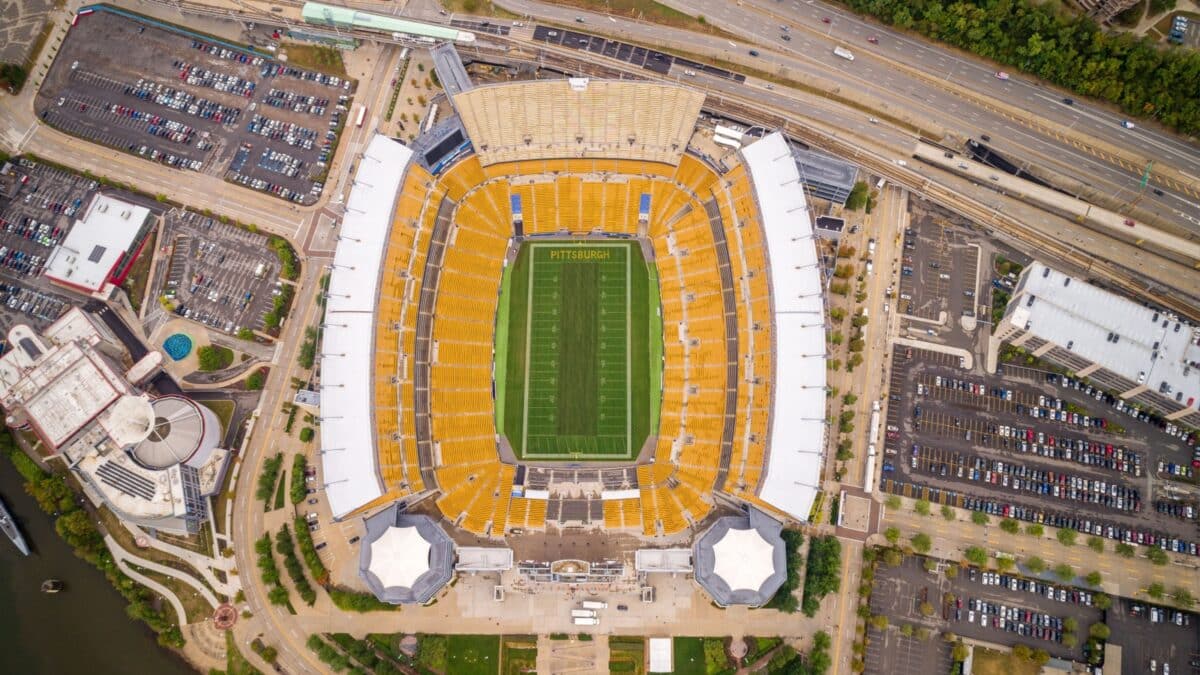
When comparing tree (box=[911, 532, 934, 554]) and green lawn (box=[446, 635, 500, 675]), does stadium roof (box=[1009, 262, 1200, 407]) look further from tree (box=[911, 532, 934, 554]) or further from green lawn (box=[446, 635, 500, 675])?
green lawn (box=[446, 635, 500, 675])

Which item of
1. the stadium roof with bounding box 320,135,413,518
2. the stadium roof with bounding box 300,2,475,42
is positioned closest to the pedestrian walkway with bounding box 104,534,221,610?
the stadium roof with bounding box 320,135,413,518

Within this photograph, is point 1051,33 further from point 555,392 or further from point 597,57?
point 555,392

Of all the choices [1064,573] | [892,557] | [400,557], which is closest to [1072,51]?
[1064,573]

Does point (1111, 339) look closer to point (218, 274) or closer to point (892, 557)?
point (892, 557)

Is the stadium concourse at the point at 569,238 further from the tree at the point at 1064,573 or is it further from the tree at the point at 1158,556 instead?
the tree at the point at 1158,556

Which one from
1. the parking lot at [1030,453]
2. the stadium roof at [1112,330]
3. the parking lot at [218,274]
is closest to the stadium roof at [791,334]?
the parking lot at [1030,453]
